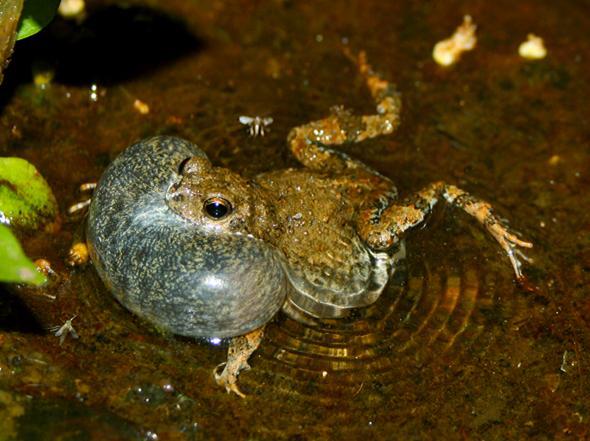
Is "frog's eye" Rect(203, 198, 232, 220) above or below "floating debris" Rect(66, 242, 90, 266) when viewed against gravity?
above

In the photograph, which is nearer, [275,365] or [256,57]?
[275,365]

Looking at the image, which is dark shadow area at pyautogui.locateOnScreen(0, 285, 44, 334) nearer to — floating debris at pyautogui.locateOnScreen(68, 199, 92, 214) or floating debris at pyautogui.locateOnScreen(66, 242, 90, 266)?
floating debris at pyautogui.locateOnScreen(66, 242, 90, 266)

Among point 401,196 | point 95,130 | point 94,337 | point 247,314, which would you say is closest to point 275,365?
point 247,314

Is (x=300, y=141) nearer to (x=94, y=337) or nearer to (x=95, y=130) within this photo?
(x=95, y=130)

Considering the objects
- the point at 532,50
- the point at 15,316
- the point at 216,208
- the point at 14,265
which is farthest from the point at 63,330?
the point at 532,50

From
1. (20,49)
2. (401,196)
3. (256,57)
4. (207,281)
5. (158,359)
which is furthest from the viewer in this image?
(256,57)

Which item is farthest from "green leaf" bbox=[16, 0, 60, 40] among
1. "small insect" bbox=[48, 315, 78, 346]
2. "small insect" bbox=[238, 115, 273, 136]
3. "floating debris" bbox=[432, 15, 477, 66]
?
"floating debris" bbox=[432, 15, 477, 66]

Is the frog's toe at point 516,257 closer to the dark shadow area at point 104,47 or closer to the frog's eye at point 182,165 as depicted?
the frog's eye at point 182,165
